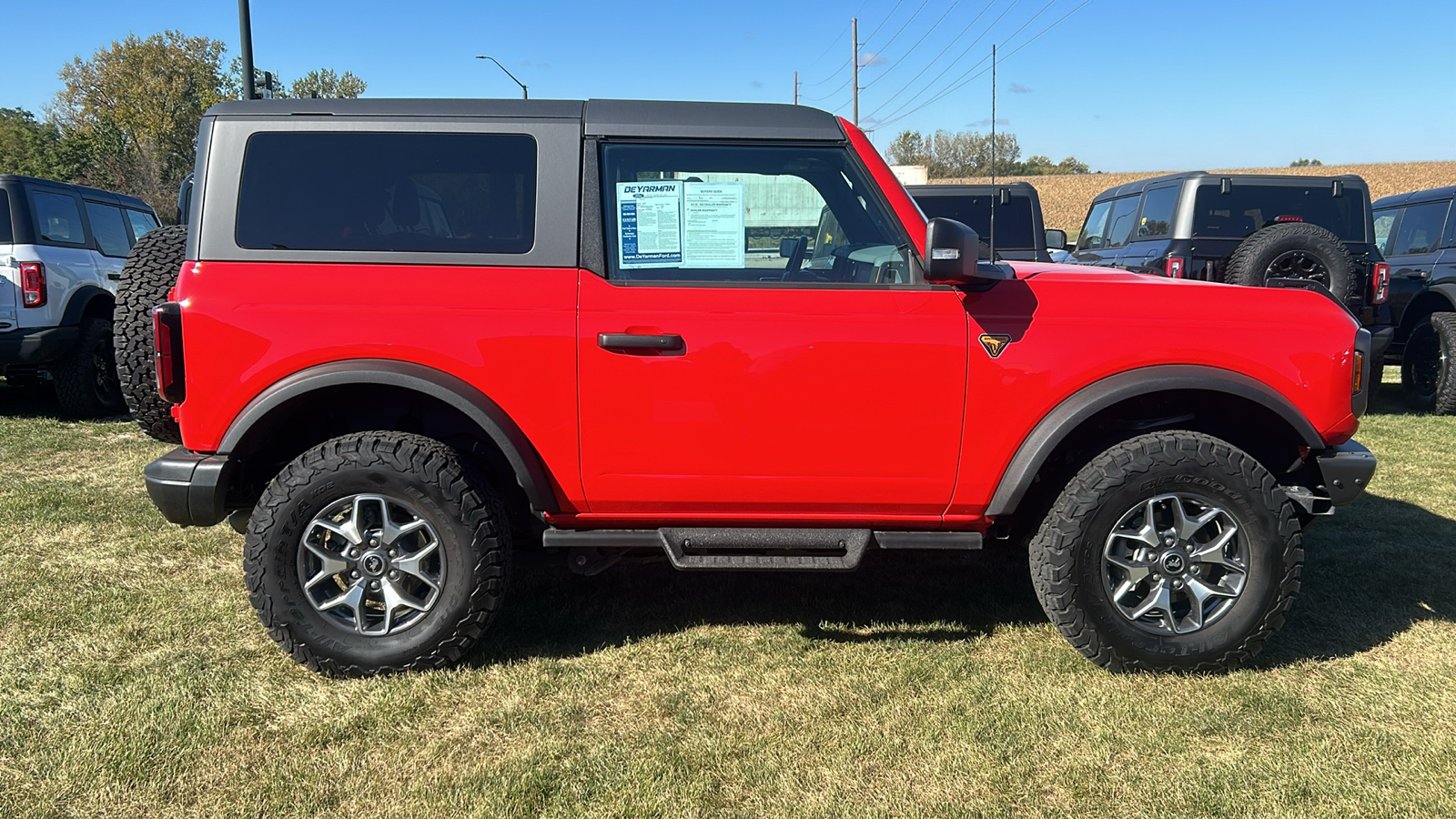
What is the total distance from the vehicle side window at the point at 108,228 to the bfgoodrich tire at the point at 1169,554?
28.5 ft

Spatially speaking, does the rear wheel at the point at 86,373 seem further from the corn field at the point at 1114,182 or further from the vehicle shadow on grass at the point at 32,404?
the corn field at the point at 1114,182

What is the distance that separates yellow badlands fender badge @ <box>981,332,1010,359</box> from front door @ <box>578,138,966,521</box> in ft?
0.27

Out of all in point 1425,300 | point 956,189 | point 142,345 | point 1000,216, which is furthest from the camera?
point 1000,216

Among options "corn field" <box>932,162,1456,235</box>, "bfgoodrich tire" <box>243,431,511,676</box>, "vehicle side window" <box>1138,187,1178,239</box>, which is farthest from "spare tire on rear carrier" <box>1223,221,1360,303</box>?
"corn field" <box>932,162,1456,235</box>

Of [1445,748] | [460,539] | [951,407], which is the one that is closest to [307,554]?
[460,539]

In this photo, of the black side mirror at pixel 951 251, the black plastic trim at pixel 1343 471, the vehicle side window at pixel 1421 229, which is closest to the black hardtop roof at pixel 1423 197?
the vehicle side window at pixel 1421 229

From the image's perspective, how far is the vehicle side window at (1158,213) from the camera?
8.34 metres

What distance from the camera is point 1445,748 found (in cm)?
279

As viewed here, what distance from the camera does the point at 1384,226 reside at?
960cm

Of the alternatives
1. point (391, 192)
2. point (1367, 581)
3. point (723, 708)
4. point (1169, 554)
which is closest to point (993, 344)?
point (1169, 554)

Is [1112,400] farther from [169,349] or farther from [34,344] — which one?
[34,344]

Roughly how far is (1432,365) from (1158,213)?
2800 mm

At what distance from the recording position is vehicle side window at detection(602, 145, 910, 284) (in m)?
3.15

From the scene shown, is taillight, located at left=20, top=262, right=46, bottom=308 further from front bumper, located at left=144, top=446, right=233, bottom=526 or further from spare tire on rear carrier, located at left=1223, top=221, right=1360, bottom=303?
spare tire on rear carrier, located at left=1223, top=221, right=1360, bottom=303
